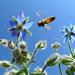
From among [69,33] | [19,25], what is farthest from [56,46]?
[19,25]

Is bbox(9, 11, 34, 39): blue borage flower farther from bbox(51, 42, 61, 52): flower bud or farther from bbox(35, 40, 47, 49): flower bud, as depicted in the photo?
bbox(51, 42, 61, 52): flower bud

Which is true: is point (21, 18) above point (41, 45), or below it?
above

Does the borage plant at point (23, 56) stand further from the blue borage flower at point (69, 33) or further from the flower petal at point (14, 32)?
the blue borage flower at point (69, 33)

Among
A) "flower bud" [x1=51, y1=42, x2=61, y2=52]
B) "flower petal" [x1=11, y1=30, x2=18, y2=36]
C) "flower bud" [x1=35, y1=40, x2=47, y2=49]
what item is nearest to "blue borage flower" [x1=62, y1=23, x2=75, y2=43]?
"flower bud" [x1=51, y1=42, x2=61, y2=52]

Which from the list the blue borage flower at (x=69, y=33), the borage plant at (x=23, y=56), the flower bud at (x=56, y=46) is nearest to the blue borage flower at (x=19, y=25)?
the borage plant at (x=23, y=56)

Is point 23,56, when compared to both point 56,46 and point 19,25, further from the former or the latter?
point 56,46

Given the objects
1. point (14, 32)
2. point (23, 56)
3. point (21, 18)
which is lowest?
point (23, 56)

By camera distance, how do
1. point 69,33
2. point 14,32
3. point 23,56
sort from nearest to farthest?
point 23,56
point 14,32
point 69,33

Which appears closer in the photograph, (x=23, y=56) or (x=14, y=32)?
(x=23, y=56)
